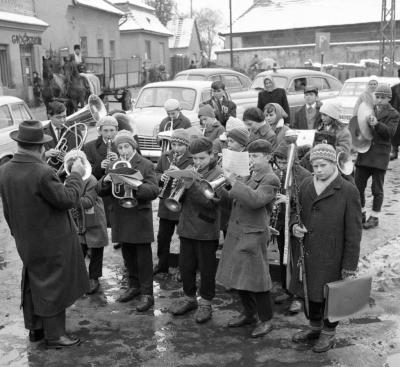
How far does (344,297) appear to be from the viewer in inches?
149

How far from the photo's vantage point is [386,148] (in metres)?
6.56

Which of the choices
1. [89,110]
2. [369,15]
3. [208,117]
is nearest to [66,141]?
[89,110]

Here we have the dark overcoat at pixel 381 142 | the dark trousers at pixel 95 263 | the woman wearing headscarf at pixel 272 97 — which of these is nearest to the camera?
the dark trousers at pixel 95 263

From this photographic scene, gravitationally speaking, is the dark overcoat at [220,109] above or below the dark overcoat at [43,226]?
above

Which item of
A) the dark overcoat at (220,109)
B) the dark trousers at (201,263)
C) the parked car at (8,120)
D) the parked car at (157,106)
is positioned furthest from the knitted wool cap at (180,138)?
the parked car at (8,120)

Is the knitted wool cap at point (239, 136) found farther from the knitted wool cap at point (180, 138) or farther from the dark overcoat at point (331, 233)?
the dark overcoat at point (331, 233)

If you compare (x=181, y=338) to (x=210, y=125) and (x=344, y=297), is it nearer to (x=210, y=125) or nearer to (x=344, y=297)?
(x=344, y=297)

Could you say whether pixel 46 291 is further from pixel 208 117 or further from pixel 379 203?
pixel 379 203

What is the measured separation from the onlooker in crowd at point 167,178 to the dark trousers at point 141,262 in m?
0.52

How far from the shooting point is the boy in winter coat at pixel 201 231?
4488mm

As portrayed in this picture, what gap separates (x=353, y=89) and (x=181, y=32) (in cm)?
4594

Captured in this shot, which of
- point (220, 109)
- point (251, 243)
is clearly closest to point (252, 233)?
point (251, 243)

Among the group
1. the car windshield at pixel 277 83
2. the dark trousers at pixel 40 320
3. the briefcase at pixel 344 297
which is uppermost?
the car windshield at pixel 277 83

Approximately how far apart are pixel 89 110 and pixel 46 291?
276cm
